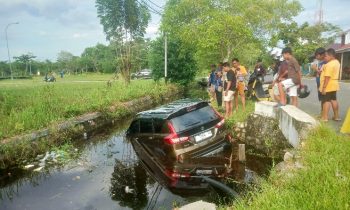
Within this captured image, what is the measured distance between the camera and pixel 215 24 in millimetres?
18141

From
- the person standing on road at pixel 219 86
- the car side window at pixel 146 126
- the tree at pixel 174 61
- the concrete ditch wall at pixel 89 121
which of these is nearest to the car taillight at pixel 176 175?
the car side window at pixel 146 126

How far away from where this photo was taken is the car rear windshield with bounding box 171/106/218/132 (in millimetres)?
6980

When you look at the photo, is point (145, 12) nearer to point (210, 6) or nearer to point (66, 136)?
point (210, 6)

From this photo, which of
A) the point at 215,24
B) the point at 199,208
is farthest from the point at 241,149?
the point at 215,24

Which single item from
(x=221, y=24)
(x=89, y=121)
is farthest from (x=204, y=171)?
(x=221, y=24)

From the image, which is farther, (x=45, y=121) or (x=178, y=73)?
(x=178, y=73)

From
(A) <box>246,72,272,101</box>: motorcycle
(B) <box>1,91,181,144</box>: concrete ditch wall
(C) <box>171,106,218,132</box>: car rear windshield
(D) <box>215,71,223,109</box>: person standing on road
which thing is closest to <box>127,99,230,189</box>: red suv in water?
(C) <box>171,106,218,132</box>: car rear windshield

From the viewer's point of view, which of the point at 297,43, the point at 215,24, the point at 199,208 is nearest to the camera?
the point at 199,208

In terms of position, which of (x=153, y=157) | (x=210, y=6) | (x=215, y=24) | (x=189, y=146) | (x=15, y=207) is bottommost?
(x=15, y=207)

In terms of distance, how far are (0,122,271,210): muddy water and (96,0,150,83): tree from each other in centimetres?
1963

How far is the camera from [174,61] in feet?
93.4

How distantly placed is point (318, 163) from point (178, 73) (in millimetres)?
24822

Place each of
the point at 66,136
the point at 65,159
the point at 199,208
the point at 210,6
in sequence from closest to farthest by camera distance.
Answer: the point at 199,208 → the point at 65,159 → the point at 66,136 → the point at 210,6

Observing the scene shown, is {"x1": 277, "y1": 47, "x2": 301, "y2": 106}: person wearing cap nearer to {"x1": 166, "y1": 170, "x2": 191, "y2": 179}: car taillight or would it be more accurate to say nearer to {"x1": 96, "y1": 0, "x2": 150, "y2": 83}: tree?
{"x1": 166, "y1": 170, "x2": 191, "y2": 179}: car taillight
